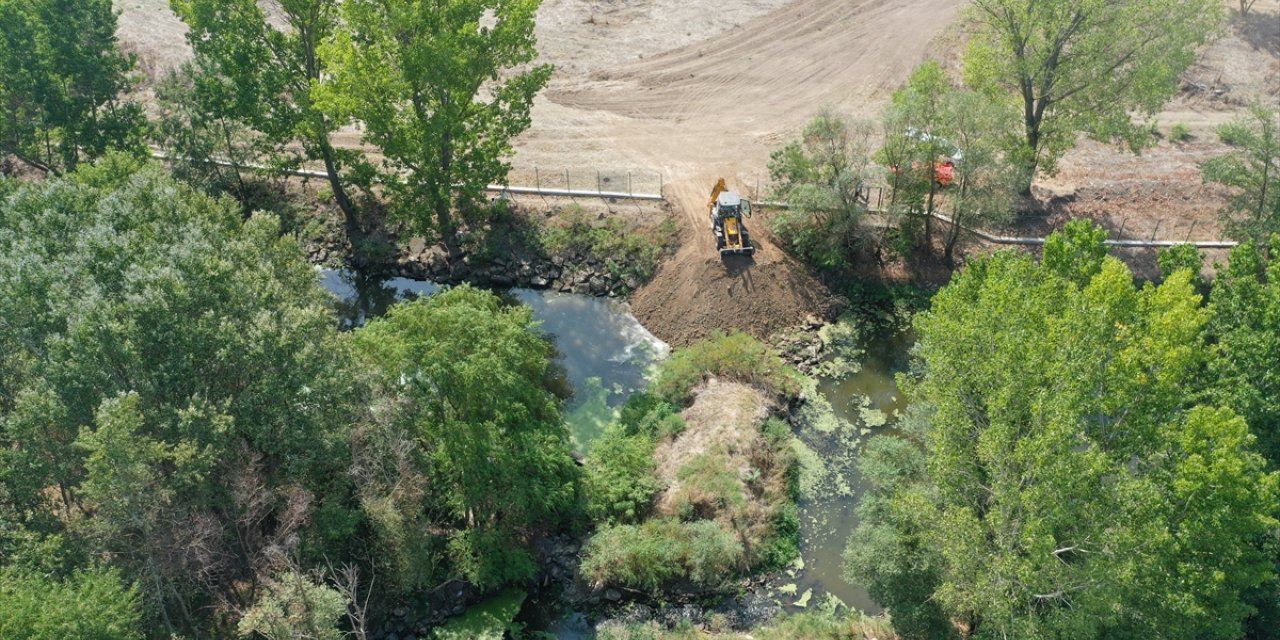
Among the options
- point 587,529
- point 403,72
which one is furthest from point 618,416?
point 403,72

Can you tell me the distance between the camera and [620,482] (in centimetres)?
3331

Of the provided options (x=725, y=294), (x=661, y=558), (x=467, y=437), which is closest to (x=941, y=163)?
(x=725, y=294)

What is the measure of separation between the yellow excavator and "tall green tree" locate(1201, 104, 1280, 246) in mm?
22873

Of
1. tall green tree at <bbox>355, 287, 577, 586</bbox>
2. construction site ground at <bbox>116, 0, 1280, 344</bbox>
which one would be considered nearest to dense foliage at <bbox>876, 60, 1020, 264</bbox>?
construction site ground at <bbox>116, 0, 1280, 344</bbox>

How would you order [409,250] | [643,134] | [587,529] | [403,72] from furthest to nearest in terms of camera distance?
[643,134]
[409,250]
[403,72]
[587,529]

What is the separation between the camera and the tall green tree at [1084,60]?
45.1 metres

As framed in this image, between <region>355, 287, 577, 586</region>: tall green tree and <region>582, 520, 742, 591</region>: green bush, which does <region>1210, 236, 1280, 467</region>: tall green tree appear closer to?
<region>582, 520, 742, 591</region>: green bush

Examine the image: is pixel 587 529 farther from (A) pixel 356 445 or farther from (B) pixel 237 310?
(B) pixel 237 310

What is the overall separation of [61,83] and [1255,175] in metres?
60.1

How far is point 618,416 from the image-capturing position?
38.8 meters

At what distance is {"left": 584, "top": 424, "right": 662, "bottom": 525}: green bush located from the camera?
3300 cm

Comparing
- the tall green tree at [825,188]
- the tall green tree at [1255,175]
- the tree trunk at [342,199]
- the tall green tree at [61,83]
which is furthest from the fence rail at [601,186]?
the tall green tree at [1255,175]

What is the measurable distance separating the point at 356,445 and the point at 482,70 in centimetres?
2269

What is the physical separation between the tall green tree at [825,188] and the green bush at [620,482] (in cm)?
1641
